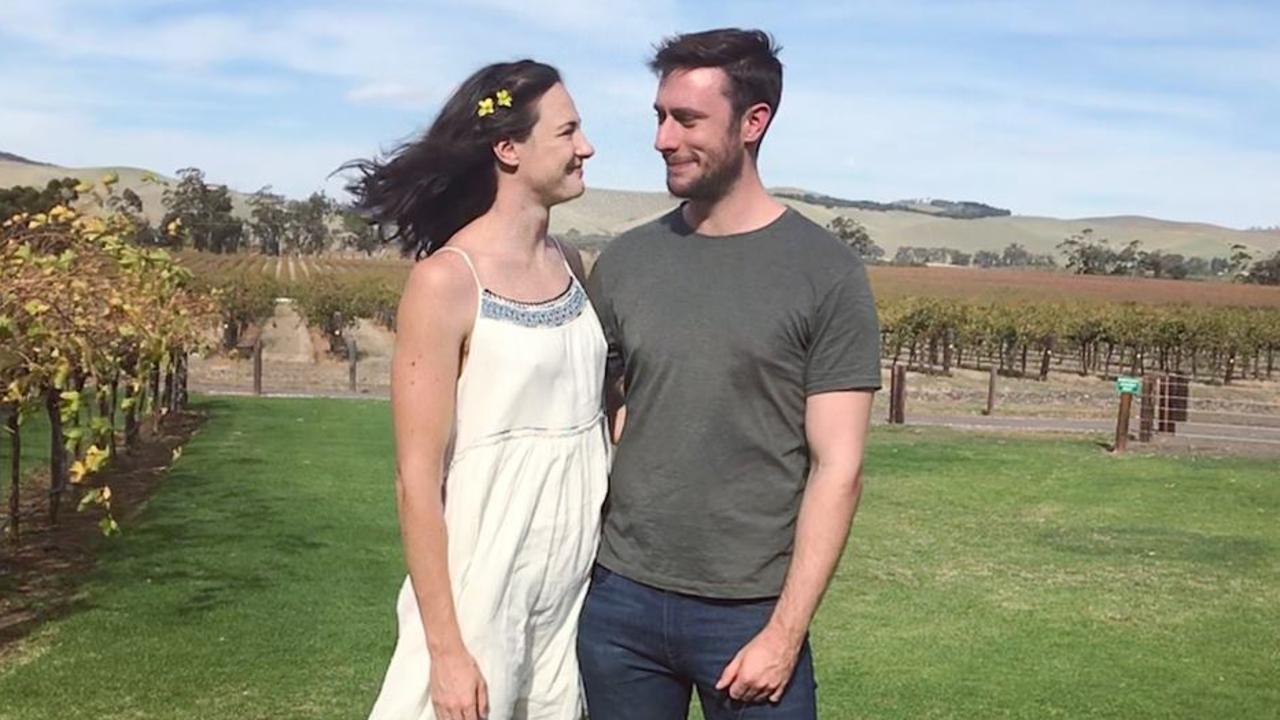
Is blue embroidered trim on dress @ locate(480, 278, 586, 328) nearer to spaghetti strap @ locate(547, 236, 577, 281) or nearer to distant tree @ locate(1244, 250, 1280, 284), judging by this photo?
spaghetti strap @ locate(547, 236, 577, 281)

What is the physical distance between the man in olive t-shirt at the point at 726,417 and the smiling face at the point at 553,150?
0.54ft

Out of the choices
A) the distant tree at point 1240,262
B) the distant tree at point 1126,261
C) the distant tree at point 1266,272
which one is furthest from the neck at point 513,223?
the distant tree at point 1126,261

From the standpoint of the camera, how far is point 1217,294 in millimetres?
60938

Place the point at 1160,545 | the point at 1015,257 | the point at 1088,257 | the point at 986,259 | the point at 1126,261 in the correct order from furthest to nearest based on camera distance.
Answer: the point at 986,259 < the point at 1015,257 < the point at 1088,257 < the point at 1126,261 < the point at 1160,545

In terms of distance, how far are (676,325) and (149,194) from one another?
10964 centimetres

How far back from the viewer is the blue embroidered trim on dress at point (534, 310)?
2.38 metres

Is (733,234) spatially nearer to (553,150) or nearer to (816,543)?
(553,150)

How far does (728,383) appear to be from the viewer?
240 centimetres

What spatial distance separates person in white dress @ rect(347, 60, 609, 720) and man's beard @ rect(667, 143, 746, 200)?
0.66 feet

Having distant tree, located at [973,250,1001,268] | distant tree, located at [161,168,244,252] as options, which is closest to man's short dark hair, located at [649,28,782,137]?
distant tree, located at [161,168,244,252]

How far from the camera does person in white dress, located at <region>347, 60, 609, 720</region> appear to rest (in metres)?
2.36

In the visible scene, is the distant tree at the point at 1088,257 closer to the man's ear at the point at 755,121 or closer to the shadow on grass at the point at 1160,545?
the shadow on grass at the point at 1160,545

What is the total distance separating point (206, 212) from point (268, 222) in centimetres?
1546

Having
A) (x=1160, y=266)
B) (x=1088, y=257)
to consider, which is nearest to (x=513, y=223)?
(x=1088, y=257)
